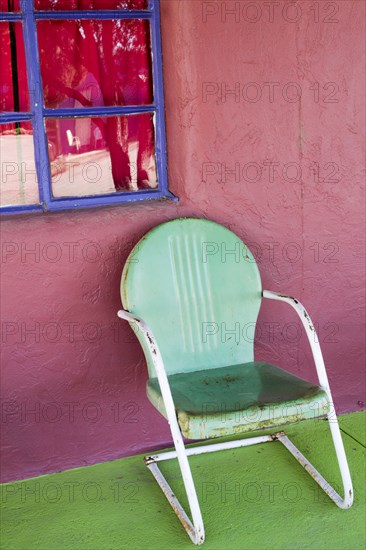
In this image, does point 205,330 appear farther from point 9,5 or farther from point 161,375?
point 9,5

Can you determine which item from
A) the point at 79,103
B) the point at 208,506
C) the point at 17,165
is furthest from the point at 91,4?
the point at 208,506

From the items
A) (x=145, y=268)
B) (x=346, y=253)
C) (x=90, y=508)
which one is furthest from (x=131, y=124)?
(x=90, y=508)

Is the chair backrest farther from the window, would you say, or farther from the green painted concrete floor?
the green painted concrete floor

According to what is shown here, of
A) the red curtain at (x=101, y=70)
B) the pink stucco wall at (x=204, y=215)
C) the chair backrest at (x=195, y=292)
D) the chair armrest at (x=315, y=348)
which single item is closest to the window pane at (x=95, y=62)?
the red curtain at (x=101, y=70)

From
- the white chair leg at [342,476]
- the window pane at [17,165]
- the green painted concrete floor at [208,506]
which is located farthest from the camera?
the window pane at [17,165]

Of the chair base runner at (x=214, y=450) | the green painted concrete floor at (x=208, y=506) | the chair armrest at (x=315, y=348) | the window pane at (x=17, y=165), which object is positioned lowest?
the green painted concrete floor at (x=208, y=506)

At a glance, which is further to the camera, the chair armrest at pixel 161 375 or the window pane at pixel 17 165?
the window pane at pixel 17 165

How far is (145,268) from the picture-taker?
256cm

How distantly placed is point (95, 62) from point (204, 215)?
2.45ft

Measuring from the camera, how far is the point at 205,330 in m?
2.64

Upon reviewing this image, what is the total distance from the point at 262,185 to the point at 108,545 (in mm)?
1547

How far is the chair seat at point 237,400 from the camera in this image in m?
2.18

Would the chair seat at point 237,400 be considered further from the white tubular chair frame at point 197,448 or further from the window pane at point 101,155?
the window pane at point 101,155

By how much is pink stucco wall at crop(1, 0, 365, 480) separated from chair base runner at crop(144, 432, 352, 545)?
162 mm
